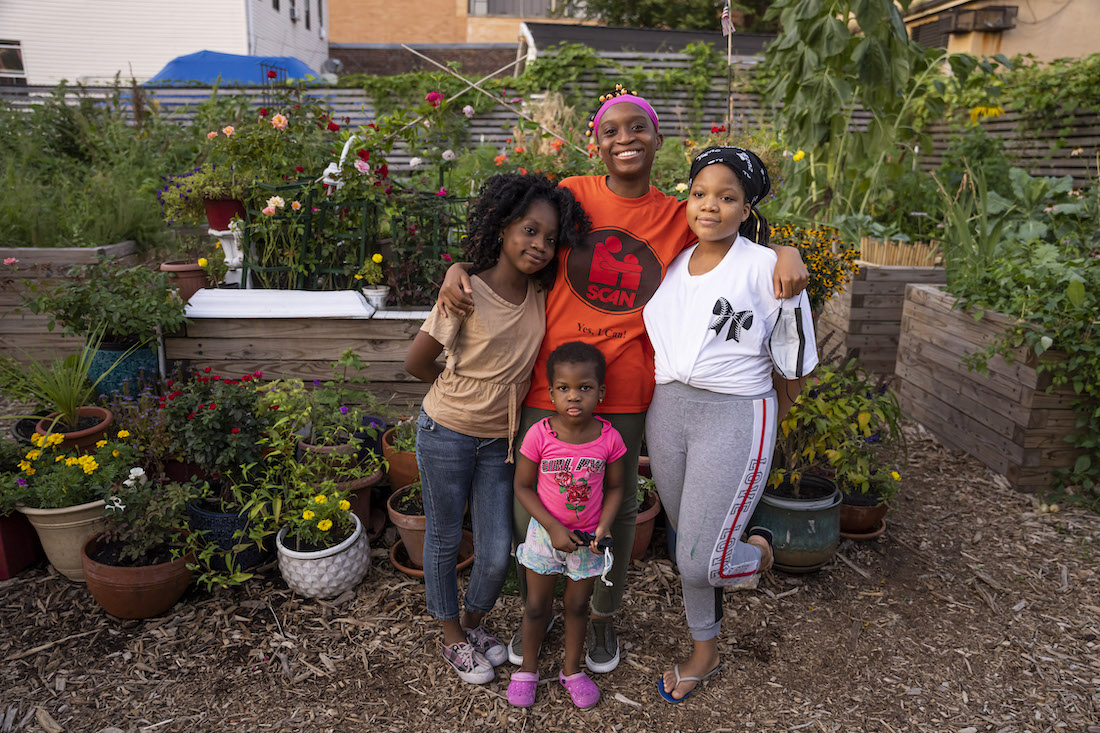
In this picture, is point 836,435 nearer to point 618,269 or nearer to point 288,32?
point 618,269

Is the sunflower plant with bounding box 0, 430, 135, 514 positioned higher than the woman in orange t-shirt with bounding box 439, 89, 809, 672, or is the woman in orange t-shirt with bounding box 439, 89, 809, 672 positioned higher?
the woman in orange t-shirt with bounding box 439, 89, 809, 672

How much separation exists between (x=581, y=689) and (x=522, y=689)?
0.19m

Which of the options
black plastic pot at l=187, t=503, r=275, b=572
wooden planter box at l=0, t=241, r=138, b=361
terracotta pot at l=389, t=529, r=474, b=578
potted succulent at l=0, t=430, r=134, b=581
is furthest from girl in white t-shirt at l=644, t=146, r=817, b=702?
wooden planter box at l=0, t=241, r=138, b=361

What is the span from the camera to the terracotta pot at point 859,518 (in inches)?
125

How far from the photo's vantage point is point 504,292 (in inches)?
81.4

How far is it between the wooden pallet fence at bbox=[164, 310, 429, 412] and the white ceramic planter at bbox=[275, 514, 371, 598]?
0.99 meters

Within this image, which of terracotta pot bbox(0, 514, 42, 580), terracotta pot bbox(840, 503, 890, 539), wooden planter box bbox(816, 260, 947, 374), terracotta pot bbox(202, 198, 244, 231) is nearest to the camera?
terracotta pot bbox(0, 514, 42, 580)

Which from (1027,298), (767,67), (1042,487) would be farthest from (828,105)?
(767,67)

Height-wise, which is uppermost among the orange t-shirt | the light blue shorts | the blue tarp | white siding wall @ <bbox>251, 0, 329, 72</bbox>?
white siding wall @ <bbox>251, 0, 329, 72</bbox>

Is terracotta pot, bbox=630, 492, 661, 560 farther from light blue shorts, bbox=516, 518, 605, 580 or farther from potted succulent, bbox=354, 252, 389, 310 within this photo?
potted succulent, bbox=354, 252, 389, 310

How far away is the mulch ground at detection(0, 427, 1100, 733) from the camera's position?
88.4 inches

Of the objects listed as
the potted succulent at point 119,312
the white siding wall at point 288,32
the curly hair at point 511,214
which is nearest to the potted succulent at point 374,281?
the potted succulent at point 119,312

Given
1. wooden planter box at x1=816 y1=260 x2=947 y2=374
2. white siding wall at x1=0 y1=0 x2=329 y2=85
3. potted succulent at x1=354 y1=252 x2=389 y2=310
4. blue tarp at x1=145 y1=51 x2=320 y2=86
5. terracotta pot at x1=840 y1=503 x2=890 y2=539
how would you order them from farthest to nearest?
white siding wall at x1=0 y1=0 x2=329 y2=85
blue tarp at x1=145 y1=51 x2=320 y2=86
wooden planter box at x1=816 y1=260 x2=947 y2=374
potted succulent at x1=354 y1=252 x2=389 y2=310
terracotta pot at x1=840 y1=503 x2=890 y2=539

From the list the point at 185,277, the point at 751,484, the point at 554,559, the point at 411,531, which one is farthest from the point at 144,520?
the point at 751,484
